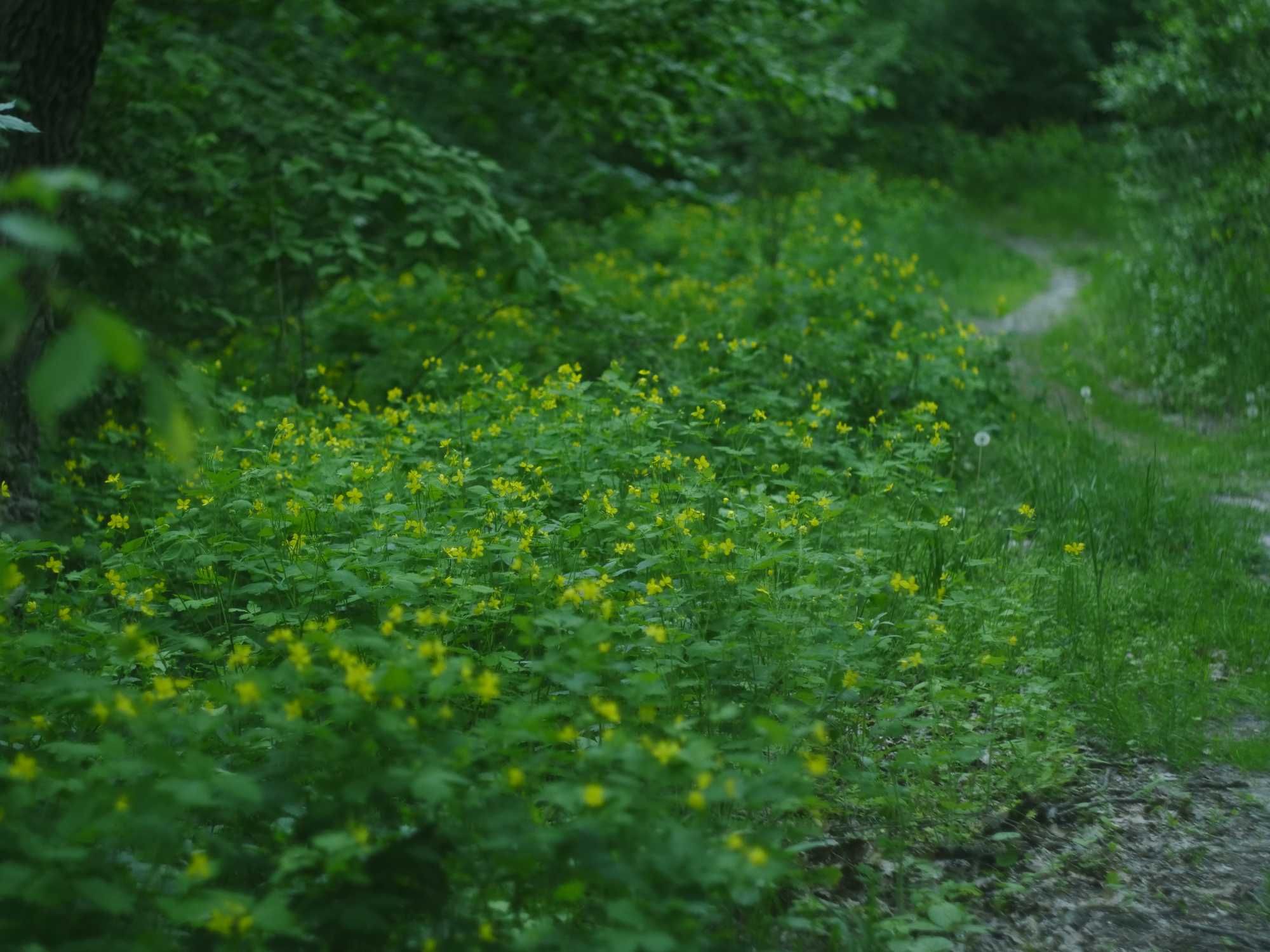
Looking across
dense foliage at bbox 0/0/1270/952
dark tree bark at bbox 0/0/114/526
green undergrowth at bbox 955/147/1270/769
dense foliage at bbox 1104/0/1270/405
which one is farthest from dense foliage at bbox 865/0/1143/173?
dark tree bark at bbox 0/0/114/526

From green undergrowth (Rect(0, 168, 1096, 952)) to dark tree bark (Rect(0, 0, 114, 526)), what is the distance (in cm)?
24

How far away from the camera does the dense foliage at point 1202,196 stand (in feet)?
25.9

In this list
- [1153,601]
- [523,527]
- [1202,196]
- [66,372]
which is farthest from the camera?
[1202,196]

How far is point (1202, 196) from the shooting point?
9297 millimetres

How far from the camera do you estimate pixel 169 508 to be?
4.52 metres

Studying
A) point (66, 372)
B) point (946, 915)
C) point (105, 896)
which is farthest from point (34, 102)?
point (946, 915)

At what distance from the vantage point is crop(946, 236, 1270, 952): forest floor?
304 centimetres

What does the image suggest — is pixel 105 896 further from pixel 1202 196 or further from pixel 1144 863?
pixel 1202 196

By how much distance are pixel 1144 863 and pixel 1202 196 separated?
24.6ft

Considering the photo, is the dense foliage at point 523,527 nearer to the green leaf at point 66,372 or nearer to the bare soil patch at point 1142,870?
the green leaf at point 66,372

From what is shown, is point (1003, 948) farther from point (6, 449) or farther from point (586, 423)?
point (6, 449)

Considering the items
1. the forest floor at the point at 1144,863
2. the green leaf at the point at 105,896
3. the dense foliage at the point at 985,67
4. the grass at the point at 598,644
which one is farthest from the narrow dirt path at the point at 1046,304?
the green leaf at the point at 105,896

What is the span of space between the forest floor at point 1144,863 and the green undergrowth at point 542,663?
0.13m

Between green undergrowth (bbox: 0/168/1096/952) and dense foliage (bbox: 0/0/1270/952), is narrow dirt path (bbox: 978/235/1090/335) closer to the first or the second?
dense foliage (bbox: 0/0/1270/952)
